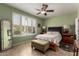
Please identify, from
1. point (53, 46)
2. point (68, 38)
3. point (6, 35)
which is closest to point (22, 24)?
point (6, 35)

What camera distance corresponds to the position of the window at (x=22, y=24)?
1.80m

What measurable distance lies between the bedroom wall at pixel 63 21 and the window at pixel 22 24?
317 mm

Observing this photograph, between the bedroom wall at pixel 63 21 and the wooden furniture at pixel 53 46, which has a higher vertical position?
the bedroom wall at pixel 63 21

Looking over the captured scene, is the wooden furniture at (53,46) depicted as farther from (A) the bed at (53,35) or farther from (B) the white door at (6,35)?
(B) the white door at (6,35)

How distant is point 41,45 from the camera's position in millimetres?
1813

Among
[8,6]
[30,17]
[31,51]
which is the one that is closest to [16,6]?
[8,6]

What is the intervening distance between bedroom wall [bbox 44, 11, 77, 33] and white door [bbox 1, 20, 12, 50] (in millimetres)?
813

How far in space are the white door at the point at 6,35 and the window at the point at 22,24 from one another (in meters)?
0.13

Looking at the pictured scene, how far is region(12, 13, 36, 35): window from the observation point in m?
1.80

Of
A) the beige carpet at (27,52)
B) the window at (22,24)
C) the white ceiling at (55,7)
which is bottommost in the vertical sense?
the beige carpet at (27,52)

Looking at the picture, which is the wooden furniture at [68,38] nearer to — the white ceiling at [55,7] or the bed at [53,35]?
the bed at [53,35]

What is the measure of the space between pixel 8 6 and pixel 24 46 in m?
0.89

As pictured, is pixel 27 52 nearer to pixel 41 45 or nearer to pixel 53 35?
pixel 41 45

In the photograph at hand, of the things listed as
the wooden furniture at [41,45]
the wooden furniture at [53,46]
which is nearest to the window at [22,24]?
the wooden furniture at [41,45]
